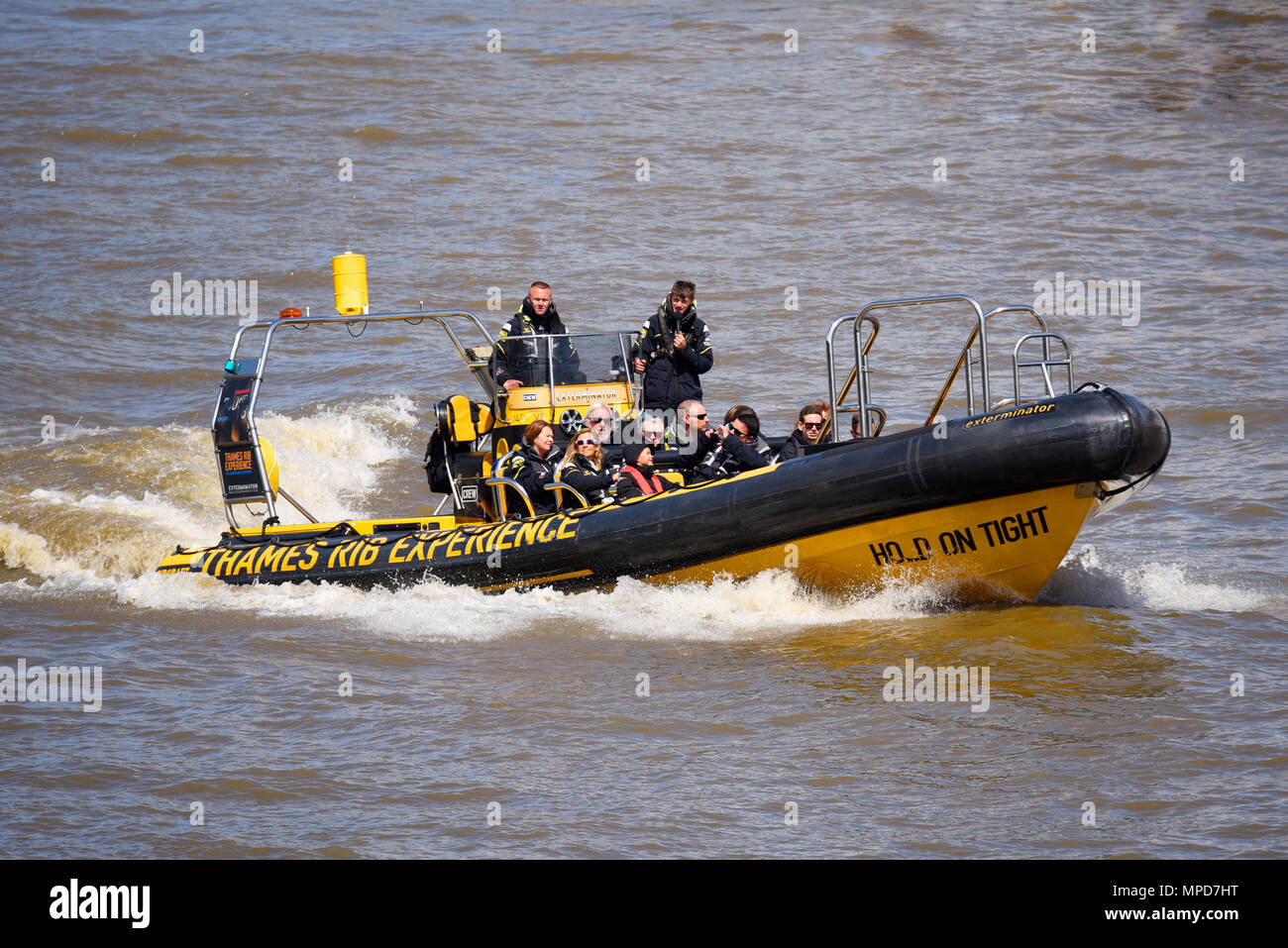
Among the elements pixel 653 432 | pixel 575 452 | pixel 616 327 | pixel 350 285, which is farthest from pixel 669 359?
pixel 616 327

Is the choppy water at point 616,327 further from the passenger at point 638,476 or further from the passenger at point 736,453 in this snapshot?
the passenger at point 736,453

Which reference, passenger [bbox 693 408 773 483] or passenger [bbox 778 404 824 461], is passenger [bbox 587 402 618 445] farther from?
passenger [bbox 778 404 824 461]

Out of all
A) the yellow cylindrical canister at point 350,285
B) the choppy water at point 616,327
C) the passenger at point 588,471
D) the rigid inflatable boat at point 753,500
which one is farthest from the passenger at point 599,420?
the yellow cylindrical canister at point 350,285

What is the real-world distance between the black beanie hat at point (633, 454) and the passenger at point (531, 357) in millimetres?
876

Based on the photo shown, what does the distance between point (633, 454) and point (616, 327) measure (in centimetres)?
587

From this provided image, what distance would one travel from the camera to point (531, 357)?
882 centimetres

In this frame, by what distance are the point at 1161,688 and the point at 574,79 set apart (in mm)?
15780

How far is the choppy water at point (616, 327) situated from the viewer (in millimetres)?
5426

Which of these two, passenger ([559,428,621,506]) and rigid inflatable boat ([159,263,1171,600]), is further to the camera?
passenger ([559,428,621,506])

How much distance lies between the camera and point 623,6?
23078 millimetres

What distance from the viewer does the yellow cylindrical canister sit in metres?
8.41

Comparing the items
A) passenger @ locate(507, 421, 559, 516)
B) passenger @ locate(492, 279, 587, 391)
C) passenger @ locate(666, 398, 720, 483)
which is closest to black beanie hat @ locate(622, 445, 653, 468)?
passenger @ locate(666, 398, 720, 483)

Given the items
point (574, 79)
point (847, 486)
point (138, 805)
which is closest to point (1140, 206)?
point (574, 79)

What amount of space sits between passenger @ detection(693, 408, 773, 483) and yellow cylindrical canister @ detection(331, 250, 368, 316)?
231cm
